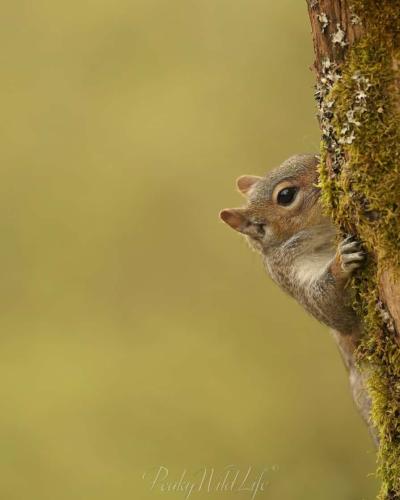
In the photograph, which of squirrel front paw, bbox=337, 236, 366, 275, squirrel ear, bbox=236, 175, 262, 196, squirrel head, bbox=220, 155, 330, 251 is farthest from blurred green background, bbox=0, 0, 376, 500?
squirrel front paw, bbox=337, 236, 366, 275

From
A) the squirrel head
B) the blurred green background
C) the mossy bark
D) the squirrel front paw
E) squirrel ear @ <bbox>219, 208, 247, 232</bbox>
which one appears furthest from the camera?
the blurred green background

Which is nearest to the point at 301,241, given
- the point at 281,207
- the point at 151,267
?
the point at 281,207

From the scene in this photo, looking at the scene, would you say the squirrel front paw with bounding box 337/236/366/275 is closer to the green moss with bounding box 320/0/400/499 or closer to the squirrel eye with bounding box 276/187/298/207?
the green moss with bounding box 320/0/400/499

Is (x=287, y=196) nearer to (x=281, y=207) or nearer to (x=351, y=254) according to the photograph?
(x=281, y=207)

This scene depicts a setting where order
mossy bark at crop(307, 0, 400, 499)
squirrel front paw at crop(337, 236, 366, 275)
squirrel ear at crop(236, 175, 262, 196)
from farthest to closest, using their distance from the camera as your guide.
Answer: squirrel ear at crop(236, 175, 262, 196), squirrel front paw at crop(337, 236, 366, 275), mossy bark at crop(307, 0, 400, 499)

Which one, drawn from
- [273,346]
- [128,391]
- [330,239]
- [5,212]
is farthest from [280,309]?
[330,239]

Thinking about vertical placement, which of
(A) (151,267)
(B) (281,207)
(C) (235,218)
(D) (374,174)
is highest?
(D) (374,174)

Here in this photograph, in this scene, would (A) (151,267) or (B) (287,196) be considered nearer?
(B) (287,196)

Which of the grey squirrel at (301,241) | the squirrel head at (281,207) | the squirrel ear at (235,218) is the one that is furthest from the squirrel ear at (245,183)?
the squirrel ear at (235,218)
